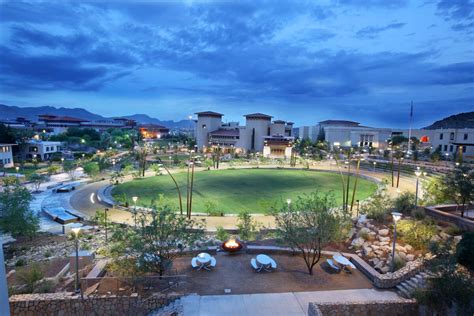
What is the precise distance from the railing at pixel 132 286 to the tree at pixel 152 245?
1.91 ft

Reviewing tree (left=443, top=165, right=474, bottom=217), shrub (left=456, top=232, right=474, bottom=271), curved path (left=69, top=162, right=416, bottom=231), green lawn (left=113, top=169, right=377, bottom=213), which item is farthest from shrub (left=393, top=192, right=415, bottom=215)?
curved path (left=69, top=162, right=416, bottom=231)

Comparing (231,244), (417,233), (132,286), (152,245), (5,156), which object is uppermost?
(5,156)

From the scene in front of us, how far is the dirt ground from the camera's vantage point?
427 inches

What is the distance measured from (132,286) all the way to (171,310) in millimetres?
1836

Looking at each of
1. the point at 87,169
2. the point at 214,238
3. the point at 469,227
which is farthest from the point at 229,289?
the point at 87,169

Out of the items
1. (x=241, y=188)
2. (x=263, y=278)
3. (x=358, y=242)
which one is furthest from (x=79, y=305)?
(x=241, y=188)

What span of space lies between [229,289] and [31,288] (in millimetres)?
7318

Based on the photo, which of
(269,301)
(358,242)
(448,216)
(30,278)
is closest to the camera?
(269,301)

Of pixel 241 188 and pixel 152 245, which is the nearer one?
pixel 152 245

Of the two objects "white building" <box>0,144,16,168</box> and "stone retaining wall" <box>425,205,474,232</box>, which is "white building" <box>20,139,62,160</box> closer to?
"white building" <box>0,144,16,168</box>

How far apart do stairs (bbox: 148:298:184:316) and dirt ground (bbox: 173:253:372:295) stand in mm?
874

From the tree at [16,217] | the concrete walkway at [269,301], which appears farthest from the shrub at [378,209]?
the tree at [16,217]

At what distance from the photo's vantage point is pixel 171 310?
9461 millimetres

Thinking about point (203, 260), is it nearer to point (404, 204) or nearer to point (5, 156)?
point (404, 204)
